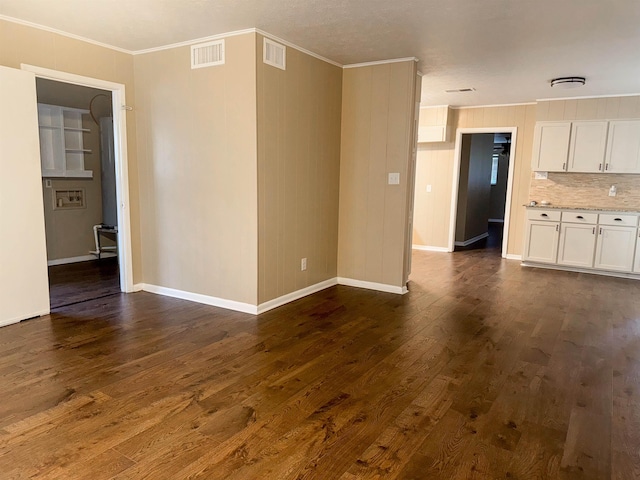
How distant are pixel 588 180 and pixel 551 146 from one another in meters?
0.75

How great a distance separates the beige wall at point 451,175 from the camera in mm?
6984

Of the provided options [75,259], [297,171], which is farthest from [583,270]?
[75,259]

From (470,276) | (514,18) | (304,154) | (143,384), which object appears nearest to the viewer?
(143,384)

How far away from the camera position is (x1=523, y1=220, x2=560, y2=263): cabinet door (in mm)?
6387

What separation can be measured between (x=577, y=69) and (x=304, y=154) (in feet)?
10.3

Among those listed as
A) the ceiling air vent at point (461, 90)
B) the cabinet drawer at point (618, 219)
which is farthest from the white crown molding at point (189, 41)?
the cabinet drawer at point (618, 219)

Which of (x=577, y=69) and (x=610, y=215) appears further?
(x=610, y=215)

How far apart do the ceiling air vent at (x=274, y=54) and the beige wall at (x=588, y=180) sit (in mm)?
4324

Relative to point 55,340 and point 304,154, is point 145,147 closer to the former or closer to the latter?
point 304,154

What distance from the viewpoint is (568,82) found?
16.9 feet

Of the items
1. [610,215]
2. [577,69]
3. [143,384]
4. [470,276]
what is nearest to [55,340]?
[143,384]

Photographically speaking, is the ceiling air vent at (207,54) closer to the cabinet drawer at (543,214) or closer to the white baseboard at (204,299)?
the white baseboard at (204,299)

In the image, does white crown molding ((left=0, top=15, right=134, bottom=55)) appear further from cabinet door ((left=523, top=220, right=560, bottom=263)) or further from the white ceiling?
cabinet door ((left=523, top=220, right=560, bottom=263))

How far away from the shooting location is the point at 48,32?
12.5 feet
